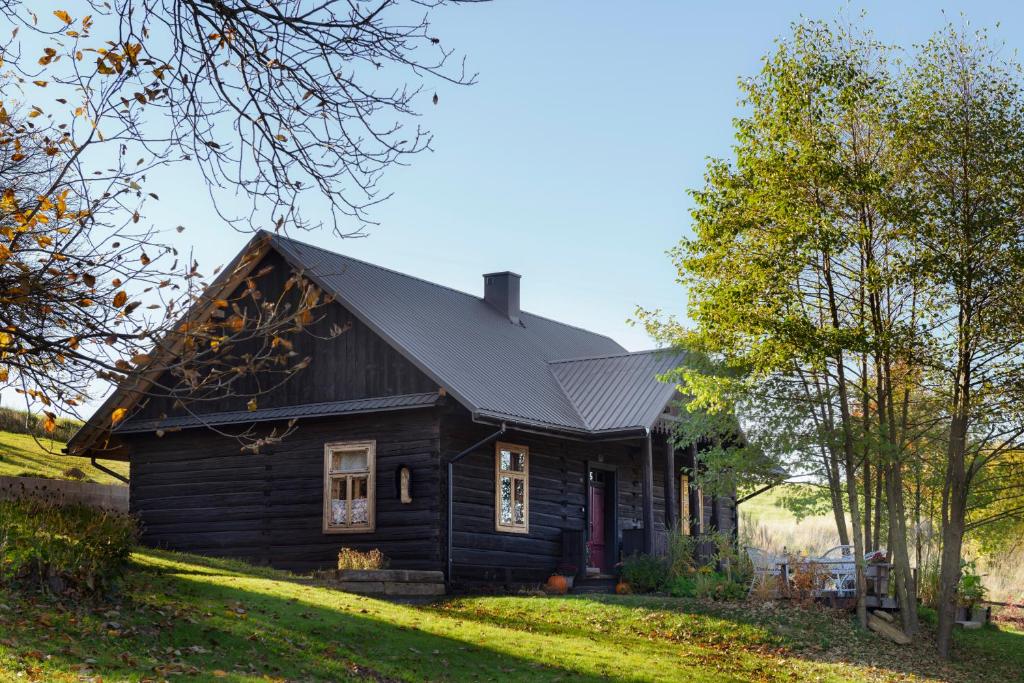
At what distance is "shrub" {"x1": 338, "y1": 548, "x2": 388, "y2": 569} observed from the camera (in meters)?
20.2

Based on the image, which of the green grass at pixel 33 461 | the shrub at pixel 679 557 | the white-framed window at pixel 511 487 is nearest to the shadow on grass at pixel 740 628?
the shrub at pixel 679 557

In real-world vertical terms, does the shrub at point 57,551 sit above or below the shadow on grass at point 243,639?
above

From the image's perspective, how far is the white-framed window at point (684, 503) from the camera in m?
26.8

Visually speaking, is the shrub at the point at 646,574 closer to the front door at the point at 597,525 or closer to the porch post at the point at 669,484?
the porch post at the point at 669,484

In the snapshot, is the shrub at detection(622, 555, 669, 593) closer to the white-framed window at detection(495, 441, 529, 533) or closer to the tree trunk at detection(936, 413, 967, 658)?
the white-framed window at detection(495, 441, 529, 533)

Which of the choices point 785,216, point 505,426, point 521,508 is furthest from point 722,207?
point 521,508

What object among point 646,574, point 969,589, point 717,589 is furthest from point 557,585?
point 969,589

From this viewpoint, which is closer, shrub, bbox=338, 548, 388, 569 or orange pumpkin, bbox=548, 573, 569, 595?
shrub, bbox=338, 548, 388, 569

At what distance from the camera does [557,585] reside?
21672 millimetres

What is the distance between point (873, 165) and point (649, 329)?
488 centimetres

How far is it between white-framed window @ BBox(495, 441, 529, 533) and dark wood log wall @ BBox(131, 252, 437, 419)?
2289 millimetres

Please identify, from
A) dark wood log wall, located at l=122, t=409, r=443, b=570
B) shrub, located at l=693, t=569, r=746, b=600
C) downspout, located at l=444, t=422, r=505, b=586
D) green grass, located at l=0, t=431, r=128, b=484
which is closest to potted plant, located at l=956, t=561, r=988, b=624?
shrub, located at l=693, t=569, r=746, b=600

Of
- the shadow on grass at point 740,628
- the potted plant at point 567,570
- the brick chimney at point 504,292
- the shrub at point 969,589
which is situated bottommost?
the shadow on grass at point 740,628

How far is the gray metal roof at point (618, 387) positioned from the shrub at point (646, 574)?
2.55m
